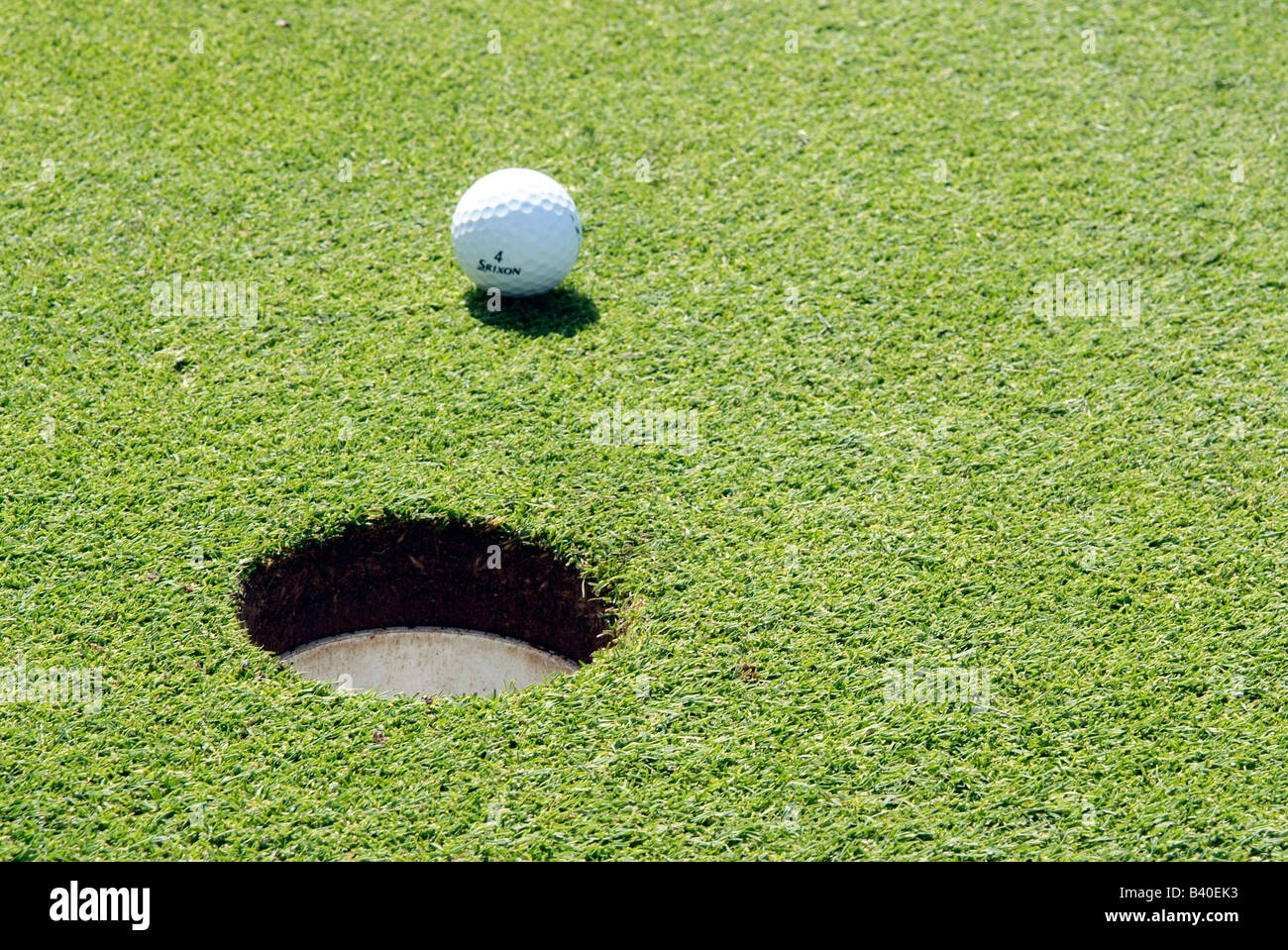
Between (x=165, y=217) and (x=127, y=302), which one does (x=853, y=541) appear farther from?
(x=165, y=217)

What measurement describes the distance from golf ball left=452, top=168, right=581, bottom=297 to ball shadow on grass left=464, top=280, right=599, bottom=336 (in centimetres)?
8

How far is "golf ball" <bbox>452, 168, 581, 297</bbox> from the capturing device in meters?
5.39

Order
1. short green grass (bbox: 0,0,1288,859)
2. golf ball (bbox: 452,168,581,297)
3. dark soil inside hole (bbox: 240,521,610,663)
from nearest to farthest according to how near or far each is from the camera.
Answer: short green grass (bbox: 0,0,1288,859) → dark soil inside hole (bbox: 240,521,610,663) → golf ball (bbox: 452,168,581,297)

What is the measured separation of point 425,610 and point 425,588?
0.11 m

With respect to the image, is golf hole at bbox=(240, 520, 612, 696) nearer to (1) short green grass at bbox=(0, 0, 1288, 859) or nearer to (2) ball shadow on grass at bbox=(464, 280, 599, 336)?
(1) short green grass at bbox=(0, 0, 1288, 859)

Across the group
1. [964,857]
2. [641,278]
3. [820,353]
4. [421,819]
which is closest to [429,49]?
[641,278]

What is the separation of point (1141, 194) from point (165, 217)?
470 cm

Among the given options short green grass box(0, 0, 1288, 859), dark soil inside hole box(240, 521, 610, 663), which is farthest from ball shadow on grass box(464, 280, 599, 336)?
dark soil inside hole box(240, 521, 610, 663)

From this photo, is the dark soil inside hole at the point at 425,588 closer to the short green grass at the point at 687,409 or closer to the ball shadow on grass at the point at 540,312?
the short green grass at the point at 687,409

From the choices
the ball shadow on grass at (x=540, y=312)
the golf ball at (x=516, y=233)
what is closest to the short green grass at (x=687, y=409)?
the ball shadow on grass at (x=540, y=312)

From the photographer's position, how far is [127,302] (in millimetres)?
5484

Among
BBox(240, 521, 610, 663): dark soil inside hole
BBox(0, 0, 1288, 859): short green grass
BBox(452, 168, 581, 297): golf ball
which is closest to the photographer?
BBox(0, 0, 1288, 859): short green grass

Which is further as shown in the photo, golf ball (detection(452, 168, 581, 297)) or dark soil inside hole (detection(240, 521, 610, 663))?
golf ball (detection(452, 168, 581, 297))

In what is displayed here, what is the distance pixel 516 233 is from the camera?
538cm
